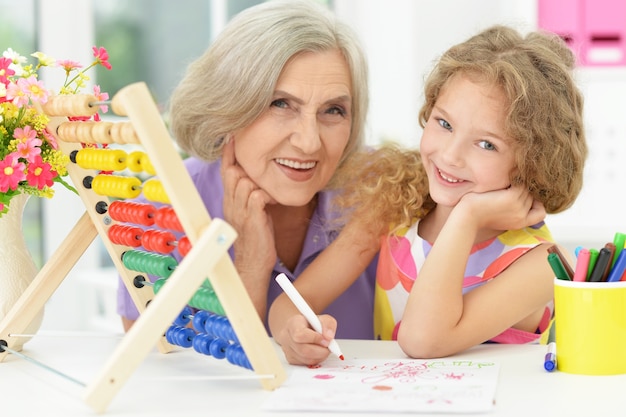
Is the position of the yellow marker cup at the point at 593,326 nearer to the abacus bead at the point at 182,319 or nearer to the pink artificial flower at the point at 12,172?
the abacus bead at the point at 182,319

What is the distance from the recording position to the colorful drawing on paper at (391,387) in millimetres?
1124

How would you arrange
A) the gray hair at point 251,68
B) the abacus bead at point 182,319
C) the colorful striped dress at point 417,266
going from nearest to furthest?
the abacus bead at point 182,319, the colorful striped dress at point 417,266, the gray hair at point 251,68

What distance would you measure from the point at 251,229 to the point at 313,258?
0.18 m

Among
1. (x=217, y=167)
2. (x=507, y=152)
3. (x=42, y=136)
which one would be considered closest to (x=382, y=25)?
(x=217, y=167)

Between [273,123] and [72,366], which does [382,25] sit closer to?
[273,123]

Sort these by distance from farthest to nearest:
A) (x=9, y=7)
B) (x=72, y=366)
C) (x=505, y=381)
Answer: (x=9, y=7), (x=72, y=366), (x=505, y=381)

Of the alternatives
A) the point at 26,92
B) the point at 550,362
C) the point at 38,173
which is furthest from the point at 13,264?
the point at 550,362

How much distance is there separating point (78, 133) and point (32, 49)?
195 cm

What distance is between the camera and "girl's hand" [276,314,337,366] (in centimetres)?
133

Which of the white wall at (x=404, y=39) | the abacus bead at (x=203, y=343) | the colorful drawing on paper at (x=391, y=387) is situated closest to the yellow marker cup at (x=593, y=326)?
the colorful drawing on paper at (x=391, y=387)

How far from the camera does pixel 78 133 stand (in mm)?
1327

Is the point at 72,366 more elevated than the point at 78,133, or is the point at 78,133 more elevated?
the point at 78,133

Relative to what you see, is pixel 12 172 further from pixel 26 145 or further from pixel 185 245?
pixel 185 245

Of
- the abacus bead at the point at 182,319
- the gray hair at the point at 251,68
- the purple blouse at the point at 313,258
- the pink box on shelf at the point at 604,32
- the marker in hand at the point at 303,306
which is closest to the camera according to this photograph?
the marker in hand at the point at 303,306
